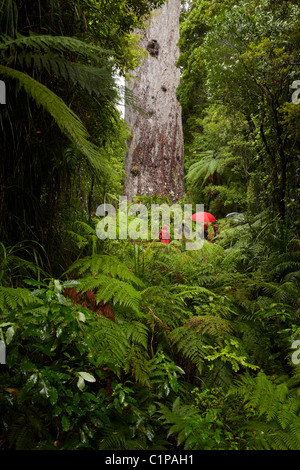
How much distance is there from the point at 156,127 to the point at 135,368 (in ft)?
15.5

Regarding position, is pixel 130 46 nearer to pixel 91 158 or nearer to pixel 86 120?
pixel 86 120

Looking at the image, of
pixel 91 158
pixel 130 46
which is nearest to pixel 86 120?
pixel 91 158

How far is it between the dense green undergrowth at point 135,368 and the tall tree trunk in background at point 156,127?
10.2 feet

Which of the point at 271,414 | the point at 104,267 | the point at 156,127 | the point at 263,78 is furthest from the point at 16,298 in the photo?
the point at 156,127

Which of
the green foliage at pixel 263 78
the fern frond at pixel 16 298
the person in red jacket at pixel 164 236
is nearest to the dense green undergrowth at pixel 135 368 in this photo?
the fern frond at pixel 16 298

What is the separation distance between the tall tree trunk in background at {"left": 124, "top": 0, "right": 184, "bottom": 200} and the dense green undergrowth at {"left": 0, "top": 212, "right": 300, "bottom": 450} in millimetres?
3097

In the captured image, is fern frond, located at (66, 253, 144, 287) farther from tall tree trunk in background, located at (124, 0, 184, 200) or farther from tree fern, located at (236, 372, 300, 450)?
tall tree trunk in background, located at (124, 0, 184, 200)

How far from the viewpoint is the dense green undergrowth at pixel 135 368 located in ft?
4.06

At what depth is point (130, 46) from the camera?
3.27 meters

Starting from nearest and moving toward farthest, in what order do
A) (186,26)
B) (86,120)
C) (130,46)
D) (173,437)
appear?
(173,437)
(86,120)
(130,46)
(186,26)

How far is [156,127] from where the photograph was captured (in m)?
5.36

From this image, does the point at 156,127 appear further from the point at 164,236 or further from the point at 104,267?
the point at 104,267

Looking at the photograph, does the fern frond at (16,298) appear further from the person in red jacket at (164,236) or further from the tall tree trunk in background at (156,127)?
the tall tree trunk in background at (156,127)
